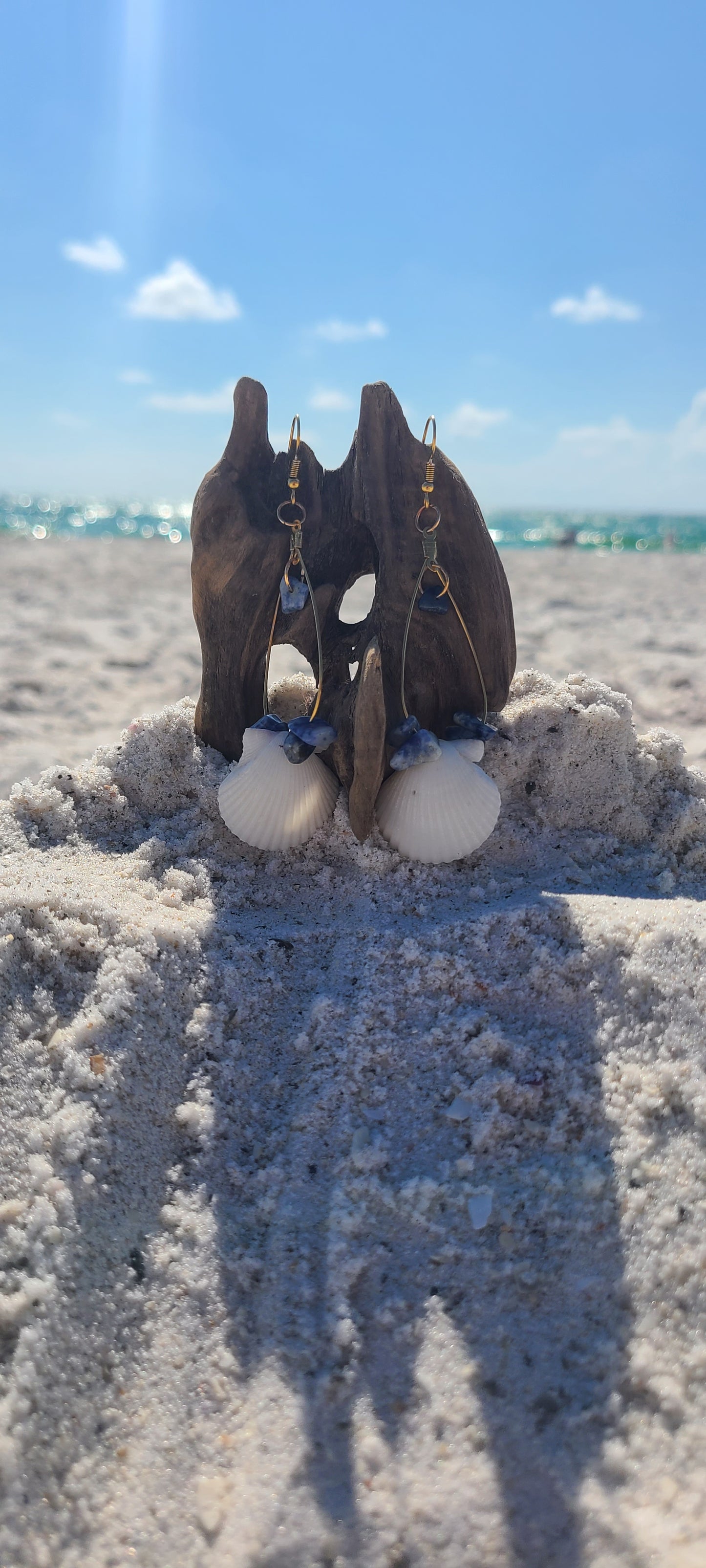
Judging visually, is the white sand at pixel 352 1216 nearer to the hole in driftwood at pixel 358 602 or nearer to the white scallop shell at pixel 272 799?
the white scallop shell at pixel 272 799

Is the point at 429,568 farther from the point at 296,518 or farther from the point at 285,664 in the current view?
the point at 285,664

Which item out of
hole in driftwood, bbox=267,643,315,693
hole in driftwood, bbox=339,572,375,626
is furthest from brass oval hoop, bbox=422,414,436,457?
hole in driftwood, bbox=339,572,375,626

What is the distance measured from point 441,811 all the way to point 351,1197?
99cm

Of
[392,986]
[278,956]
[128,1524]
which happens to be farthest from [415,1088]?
[128,1524]

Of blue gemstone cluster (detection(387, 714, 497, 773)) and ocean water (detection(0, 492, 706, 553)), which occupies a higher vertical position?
ocean water (detection(0, 492, 706, 553))

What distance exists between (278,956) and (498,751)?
37.6 inches

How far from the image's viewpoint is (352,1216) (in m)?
1.42

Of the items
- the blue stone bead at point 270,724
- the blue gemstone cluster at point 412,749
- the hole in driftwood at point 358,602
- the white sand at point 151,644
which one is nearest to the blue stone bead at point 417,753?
the blue gemstone cluster at point 412,749

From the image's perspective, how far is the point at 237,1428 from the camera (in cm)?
122

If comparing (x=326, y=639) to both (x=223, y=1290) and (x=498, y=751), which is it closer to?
(x=498, y=751)

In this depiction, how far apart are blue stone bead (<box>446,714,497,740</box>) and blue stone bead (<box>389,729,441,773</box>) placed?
205 mm

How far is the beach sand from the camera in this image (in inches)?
44.8

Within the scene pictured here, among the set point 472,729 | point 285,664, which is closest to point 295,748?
point 472,729

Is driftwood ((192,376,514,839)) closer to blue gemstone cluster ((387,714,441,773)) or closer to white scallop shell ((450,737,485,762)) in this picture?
blue gemstone cluster ((387,714,441,773))
